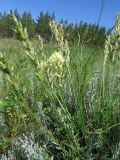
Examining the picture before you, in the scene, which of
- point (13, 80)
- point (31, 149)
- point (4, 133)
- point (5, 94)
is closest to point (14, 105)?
point (4, 133)

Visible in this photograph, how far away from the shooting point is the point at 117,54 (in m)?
1.70

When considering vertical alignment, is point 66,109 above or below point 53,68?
below

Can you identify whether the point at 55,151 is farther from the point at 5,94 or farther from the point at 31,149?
the point at 5,94

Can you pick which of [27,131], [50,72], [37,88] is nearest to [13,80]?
[50,72]

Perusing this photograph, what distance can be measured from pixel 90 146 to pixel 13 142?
20.8 inches

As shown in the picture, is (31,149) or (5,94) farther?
(5,94)

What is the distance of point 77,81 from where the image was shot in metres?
1.74

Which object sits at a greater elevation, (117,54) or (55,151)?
(117,54)

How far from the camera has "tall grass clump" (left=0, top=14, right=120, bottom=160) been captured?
1.39 metres

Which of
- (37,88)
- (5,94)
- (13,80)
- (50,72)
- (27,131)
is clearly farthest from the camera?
(5,94)

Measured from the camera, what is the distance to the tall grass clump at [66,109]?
4.56ft

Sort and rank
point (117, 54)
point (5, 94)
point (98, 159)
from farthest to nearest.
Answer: point (5, 94) → point (98, 159) → point (117, 54)

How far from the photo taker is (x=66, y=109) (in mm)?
1471

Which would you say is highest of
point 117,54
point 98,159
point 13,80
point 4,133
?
point 117,54
